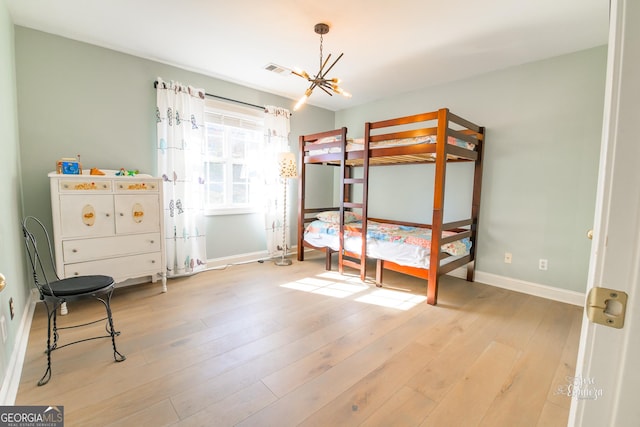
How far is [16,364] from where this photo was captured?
5.12 feet

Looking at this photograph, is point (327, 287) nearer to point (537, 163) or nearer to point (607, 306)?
point (537, 163)

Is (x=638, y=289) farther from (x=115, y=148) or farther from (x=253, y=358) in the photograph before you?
(x=115, y=148)

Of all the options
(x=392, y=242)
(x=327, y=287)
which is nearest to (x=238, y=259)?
(x=327, y=287)

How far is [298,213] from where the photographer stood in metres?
4.15

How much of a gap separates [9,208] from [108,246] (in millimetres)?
718

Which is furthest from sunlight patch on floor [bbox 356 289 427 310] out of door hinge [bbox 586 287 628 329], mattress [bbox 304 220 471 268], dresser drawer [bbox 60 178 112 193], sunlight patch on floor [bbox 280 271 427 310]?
dresser drawer [bbox 60 178 112 193]

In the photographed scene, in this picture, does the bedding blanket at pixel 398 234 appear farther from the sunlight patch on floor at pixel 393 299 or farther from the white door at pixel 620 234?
the white door at pixel 620 234

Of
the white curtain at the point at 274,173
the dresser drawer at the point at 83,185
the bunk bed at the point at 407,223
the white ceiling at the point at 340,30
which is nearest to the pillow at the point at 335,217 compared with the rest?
the bunk bed at the point at 407,223

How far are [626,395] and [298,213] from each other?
12.5ft

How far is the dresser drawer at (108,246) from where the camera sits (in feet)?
7.47

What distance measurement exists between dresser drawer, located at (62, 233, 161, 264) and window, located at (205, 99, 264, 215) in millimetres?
933

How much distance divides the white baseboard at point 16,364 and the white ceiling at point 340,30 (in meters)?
2.40

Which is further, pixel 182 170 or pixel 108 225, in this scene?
pixel 182 170

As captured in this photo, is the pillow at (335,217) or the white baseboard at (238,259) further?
the pillow at (335,217)
